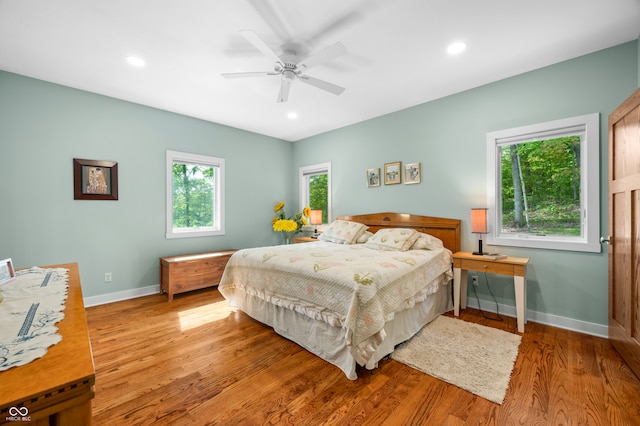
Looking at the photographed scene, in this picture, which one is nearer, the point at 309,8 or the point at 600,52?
the point at 309,8

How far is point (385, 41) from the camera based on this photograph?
2334 millimetres

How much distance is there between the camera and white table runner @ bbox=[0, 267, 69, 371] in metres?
0.76

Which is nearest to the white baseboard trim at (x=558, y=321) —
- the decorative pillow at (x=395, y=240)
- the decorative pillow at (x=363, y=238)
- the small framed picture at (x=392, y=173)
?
the decorative pillow at (x=395, y=240)

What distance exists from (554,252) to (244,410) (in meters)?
3.15

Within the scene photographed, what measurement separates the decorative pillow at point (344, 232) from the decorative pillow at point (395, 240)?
0.38m

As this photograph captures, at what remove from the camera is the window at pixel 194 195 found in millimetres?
4030

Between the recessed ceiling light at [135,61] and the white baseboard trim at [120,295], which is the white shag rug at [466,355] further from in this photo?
the recessed ceiling light at [135,61]

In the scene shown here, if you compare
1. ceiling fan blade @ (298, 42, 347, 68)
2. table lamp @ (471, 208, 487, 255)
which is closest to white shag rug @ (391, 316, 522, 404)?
table lamp @ (471, 208, 487, 255)

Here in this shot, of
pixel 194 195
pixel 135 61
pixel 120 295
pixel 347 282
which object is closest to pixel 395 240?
pixel 347 282

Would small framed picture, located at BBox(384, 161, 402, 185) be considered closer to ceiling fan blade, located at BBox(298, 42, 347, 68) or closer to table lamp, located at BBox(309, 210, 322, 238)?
table lamp, located at BBox(309, 210, 322, 238)

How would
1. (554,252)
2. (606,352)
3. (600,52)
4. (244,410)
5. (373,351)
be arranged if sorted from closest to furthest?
(244,410) < (373,351) < (606,352) < (600,52) < (554,252)

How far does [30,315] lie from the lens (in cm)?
103

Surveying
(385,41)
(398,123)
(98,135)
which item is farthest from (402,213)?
(98,135)

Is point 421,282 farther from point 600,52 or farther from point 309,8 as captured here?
point 600,52
